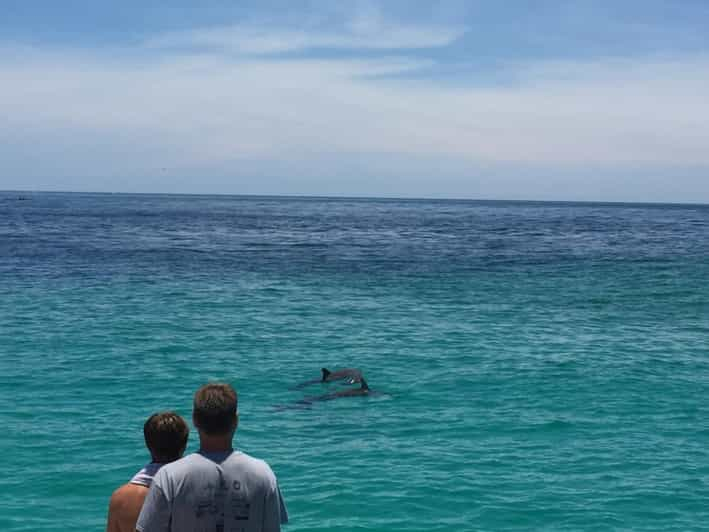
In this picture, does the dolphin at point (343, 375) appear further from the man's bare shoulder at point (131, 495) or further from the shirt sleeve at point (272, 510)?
the shirt sleeve at point (272, 510)

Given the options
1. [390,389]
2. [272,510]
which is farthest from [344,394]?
[272,510]

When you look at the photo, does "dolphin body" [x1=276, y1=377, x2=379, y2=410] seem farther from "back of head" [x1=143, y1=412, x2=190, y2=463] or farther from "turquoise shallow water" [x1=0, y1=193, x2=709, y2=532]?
"back of head" [x1=143, y1=412, x2=190, y2=463]

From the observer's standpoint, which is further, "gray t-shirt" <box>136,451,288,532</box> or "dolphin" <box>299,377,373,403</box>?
"dolphin" <box>299,377,373,403</box>

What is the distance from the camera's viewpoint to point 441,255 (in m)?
52.2

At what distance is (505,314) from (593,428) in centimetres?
1291

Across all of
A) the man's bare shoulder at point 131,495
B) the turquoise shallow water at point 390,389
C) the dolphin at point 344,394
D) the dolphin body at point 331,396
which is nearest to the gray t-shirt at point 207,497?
the man's bare shoulder at point 131,495

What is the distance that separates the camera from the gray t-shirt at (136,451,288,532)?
4.34m

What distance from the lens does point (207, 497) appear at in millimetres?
4340

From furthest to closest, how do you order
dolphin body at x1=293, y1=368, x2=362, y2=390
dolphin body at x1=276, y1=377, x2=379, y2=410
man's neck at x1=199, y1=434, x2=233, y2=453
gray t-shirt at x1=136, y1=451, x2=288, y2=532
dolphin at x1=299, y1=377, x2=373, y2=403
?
1. dolphin body at x1=293, y1=368, x2=362, y2=390
2. dolphin at x1=299, y1=377, x2=373, y2=403
3. dolphin body at x1=276, y1=377, x2=379, y2=410
4. man's neck at x1=199, y1=434, x2=233, y2=453
5. gray t-shirt at x1=136, y1=451, x2=288, y2=532

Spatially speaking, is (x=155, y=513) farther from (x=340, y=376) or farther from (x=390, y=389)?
(x=340, y=376)

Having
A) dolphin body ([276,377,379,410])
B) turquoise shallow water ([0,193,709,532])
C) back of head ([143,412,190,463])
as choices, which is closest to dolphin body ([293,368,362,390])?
turquoise shallow water ([0,193,709,532])

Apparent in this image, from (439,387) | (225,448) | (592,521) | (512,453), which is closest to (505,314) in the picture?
(439,387)

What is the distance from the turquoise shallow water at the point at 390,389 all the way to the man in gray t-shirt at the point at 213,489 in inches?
258

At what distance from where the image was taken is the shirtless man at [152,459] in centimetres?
484
